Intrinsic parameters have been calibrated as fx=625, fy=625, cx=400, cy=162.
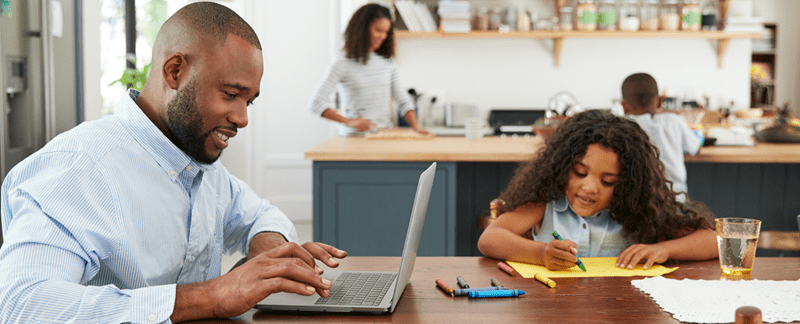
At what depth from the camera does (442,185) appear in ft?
8.68

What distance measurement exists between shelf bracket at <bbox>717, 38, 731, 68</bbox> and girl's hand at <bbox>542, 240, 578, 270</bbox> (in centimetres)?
438

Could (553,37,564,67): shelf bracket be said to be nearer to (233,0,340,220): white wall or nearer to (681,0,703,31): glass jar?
(681,0,703,31): glass jar

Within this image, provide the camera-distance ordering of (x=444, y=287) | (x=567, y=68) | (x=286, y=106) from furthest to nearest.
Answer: (x=567, y=68), (x=286, y=106), (x=444, y=287)

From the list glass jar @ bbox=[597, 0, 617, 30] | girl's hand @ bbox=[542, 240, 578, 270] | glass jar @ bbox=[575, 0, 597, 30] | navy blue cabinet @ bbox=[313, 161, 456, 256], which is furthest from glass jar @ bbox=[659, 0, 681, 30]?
girl's hand @ bbox=[542, 240, 578, 270]

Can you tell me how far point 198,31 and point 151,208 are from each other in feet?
0.94

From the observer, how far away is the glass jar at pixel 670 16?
4.67m

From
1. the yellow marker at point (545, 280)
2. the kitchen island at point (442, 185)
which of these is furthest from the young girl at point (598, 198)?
the kitchen island at point (442, 185)

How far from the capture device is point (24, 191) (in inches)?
32.9

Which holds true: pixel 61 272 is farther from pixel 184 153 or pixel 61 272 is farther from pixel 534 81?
pixel 534 81

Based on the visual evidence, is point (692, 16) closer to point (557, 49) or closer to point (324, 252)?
point (557, 49)

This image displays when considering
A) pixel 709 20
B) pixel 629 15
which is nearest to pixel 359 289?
pixel 629 15

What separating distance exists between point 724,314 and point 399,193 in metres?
1.79

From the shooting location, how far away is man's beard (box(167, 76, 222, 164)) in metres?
0.98

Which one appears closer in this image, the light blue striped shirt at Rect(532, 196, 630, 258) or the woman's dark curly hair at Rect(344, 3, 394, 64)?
the light blue striped shirt at Rect(532, 196, 630, 258)
